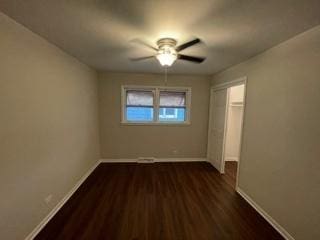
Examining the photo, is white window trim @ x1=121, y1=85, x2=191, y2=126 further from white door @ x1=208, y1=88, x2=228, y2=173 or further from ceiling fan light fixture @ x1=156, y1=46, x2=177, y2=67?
ceiling fan light fixture @ x1=156, y1=46, x2=177, y2=67

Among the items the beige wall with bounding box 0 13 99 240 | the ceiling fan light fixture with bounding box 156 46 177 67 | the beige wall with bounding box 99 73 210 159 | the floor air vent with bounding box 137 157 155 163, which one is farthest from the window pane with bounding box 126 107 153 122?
the ceiling fan light fixture with bounding box 156 46 177 67

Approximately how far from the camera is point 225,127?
144 inches

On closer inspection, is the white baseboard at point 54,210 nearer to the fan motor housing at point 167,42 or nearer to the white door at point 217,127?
the fan motor housing at point 167,42

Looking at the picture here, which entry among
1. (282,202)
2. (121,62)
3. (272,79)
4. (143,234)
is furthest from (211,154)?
(121,62)

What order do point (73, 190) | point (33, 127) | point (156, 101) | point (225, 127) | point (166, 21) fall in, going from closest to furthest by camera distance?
point (166, 21), point (33, 127), point (73, 190), point (225, 127), point (156, 101)

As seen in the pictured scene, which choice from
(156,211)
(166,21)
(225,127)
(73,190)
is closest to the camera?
(166,21)

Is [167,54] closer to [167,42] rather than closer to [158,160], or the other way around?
[167,42]

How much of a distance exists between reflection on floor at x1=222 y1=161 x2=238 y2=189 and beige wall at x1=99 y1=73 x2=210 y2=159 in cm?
72

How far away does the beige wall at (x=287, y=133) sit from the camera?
165 cm

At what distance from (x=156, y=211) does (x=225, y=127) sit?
2362mm

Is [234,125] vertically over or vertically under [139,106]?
under

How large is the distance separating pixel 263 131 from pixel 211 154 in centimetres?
213

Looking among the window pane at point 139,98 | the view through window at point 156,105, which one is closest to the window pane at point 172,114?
the view through window at point 156,105

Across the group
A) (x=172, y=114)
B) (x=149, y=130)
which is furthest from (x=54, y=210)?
(x=172, y=114)
